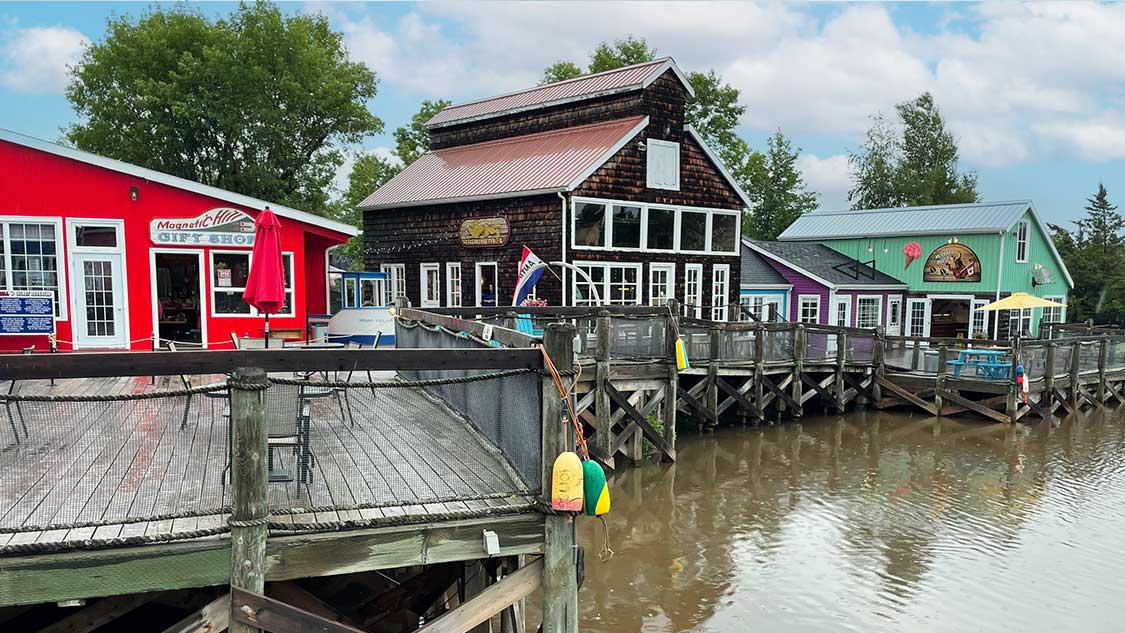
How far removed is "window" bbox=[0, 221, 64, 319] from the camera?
12.7 meters

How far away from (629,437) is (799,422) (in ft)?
19.9

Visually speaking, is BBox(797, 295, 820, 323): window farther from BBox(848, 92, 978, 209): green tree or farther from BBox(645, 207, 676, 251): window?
BBox(848, 92, 978, 209): green tree

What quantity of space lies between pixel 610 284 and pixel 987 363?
9.26 m

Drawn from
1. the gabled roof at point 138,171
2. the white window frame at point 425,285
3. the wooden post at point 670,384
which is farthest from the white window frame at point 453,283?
the wooden post at point 670,384

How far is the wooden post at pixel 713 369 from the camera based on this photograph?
15.4 metres

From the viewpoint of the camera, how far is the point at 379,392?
841cm

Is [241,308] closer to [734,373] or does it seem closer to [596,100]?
[734,373]

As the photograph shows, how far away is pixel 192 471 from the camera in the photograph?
503 centimetres

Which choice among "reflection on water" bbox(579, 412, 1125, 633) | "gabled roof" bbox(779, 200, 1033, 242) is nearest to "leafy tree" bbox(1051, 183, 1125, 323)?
"gabled roof" bbox(779, 200, 1033, 242)

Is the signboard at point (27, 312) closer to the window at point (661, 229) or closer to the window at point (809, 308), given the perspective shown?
the window at point (661, 229)

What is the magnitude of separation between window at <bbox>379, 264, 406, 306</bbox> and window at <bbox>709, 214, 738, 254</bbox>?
29.3 feet

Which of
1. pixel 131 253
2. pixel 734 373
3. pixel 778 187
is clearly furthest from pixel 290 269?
pixel 778 187

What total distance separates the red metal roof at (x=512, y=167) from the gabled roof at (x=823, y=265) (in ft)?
32.9

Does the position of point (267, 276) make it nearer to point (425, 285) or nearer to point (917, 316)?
point (425, 285)
